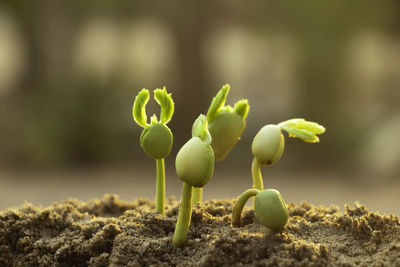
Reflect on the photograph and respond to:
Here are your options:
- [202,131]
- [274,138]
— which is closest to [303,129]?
[274,138]

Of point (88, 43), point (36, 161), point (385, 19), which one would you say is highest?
point (385, 19)

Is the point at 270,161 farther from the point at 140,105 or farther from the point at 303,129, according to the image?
the point at 140,105

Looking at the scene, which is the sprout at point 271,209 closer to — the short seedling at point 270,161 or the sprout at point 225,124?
the short seedling at point 270,161

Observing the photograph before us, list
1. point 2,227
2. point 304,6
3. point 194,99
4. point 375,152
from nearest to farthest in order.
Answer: point 2,227, point 375,152, point 194,99, point 304,6

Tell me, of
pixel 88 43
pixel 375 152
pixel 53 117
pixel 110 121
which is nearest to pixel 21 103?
pixel 53 117

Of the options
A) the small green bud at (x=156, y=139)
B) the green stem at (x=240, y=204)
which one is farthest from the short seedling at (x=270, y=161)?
the small green bud at (x=156, y=139)

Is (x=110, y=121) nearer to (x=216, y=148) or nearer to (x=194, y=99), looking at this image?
(x=194, y=99)

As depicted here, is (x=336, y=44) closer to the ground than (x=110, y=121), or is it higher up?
higher up
